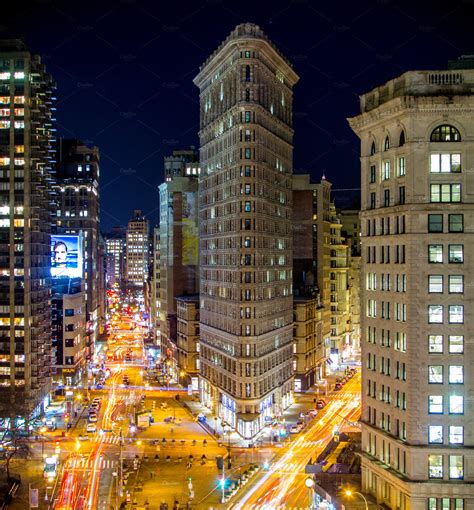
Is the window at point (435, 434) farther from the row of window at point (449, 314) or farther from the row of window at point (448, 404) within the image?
the row of window at point (449, 314)

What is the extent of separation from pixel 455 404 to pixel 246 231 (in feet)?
134

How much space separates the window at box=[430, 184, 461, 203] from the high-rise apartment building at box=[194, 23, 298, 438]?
37.0 meters

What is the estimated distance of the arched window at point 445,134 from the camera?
5181 centimetres

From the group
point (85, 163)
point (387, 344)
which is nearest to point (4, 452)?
point (387, 344)

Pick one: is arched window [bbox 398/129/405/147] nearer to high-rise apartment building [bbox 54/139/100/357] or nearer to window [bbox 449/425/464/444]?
window [bbox 449/425/464/444]

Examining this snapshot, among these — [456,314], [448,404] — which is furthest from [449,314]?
[448,404]

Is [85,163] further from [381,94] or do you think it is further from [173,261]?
[381,94]

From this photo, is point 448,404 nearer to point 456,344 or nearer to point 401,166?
point 456,344

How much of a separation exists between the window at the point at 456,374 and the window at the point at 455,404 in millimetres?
1032

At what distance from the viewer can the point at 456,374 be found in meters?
50.7

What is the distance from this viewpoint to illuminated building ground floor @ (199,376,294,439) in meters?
83.2

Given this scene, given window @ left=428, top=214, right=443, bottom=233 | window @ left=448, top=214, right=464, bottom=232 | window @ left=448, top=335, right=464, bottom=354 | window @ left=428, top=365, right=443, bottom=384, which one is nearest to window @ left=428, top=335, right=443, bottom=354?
window @ left=448, top=335, right=464, bottom=354

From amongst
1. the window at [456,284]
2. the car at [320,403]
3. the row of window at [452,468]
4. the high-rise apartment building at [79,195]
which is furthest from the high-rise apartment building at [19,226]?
the high-rise apartment building at [79,195]

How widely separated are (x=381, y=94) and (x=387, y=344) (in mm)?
19188
